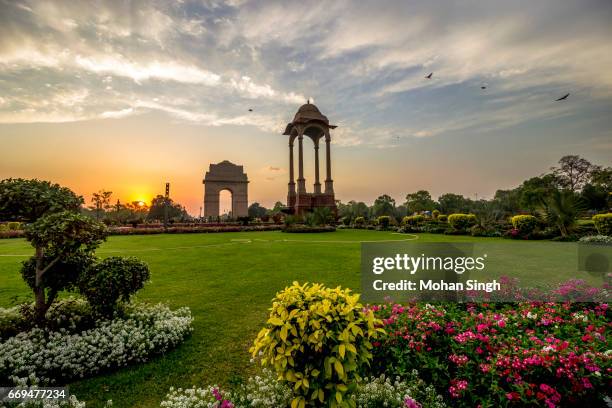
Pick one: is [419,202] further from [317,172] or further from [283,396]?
[283,396]

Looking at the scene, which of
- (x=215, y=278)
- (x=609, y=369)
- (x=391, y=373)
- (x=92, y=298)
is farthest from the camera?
(x=215, y=278)

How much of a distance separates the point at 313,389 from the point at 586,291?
4.77 m

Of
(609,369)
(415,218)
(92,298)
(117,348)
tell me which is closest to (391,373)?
(609,369)

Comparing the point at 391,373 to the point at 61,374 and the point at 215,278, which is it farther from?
the point at 215,278

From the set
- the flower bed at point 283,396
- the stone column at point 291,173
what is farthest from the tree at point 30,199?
the stone column at point 291,173

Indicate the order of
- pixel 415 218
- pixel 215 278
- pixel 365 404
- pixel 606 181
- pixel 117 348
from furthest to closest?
1. pixel 606 181
2. pixel 415 218
3. pixel 215 278
4. pixel 117 348
5. pixel 365 404

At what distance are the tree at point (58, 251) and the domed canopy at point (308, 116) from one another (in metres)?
36.5

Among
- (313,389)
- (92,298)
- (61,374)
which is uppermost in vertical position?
(92,298)

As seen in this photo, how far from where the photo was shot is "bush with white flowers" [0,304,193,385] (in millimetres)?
3518

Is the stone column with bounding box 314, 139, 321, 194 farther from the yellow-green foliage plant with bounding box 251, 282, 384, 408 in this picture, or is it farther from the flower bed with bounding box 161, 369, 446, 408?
the yellow-green foliage plant with bounding box 251, 282, 384, 408

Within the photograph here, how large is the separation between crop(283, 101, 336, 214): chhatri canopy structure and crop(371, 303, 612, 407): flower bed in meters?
32.7

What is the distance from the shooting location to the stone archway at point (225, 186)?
51625 millimetres

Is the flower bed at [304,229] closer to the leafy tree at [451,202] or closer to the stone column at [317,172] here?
the stone column at [317,172]

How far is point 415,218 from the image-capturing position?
30.5 meters
